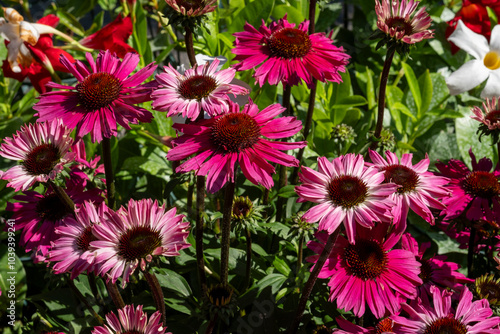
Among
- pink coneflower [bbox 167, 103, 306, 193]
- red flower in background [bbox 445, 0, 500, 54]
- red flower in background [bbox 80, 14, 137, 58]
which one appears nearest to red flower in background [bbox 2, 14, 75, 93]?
red flower in background [bbox 80, 14, 137, 58]

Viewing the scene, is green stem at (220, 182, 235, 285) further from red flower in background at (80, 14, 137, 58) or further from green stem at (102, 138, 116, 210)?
red flower in background at (80, 14, 137, 58)

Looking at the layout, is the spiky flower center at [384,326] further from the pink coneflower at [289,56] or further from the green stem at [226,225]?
the pink coneflower at [289,56]

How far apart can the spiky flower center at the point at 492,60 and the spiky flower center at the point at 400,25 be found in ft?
1.50

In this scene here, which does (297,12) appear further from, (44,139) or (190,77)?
(44,139)

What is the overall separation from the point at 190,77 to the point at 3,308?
734 mm

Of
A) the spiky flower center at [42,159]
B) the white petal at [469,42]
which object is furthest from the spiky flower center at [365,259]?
the white petal at [469,42]

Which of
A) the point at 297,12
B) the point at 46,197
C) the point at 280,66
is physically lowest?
the point at 46,197

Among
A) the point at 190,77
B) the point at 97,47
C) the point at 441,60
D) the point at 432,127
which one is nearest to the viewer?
the point at 190,77

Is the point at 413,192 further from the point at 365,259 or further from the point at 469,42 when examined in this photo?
the point at 469,42

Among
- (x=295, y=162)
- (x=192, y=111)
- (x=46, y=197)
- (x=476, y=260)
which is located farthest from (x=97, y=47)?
(x=476, y=260)

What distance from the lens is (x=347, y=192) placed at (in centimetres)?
64

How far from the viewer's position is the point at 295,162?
0.66 m

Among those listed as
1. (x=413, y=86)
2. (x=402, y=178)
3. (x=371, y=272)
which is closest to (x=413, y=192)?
(x=402, y=178)

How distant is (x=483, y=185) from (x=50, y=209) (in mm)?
765
